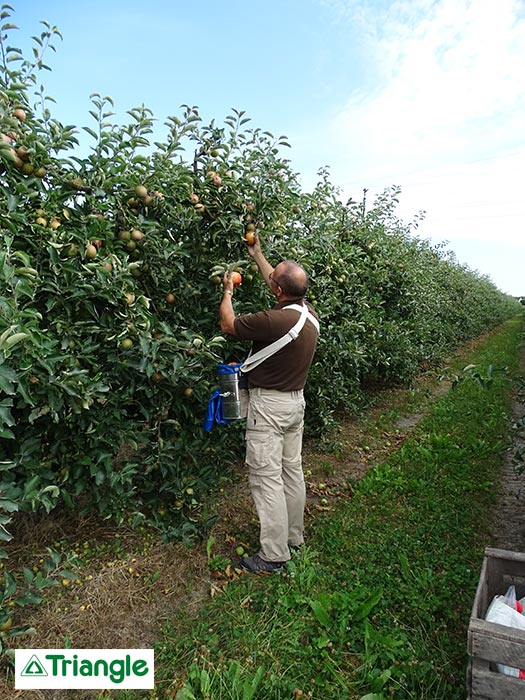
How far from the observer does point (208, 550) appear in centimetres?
309

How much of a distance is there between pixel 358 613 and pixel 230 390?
54.3 inches

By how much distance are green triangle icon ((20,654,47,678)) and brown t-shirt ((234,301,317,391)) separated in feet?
5.60

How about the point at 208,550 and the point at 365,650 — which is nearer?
the point at 365,650

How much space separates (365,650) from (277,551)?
2.44 feet

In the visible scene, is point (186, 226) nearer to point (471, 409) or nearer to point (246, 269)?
point (246, 269)

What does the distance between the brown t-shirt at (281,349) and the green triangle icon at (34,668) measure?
67.2 inches

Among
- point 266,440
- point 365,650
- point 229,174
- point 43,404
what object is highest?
point 229,174

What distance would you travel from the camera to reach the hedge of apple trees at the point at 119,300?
2266 mm

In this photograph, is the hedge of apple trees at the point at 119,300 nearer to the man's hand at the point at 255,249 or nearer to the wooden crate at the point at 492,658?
the man's hand at the point at 255,249

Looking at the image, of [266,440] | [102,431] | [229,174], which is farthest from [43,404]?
[229,174]

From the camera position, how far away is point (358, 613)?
102 inches

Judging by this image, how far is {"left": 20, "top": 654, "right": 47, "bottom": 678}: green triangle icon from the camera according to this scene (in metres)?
2.16

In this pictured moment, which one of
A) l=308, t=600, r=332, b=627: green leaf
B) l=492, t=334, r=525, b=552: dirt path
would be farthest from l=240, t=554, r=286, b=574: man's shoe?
l=492, t=334, r=525, b=552: dirt path

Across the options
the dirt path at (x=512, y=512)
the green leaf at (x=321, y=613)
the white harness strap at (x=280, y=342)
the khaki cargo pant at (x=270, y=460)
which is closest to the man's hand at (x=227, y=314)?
the white harness strap at (x=280, y=342)
